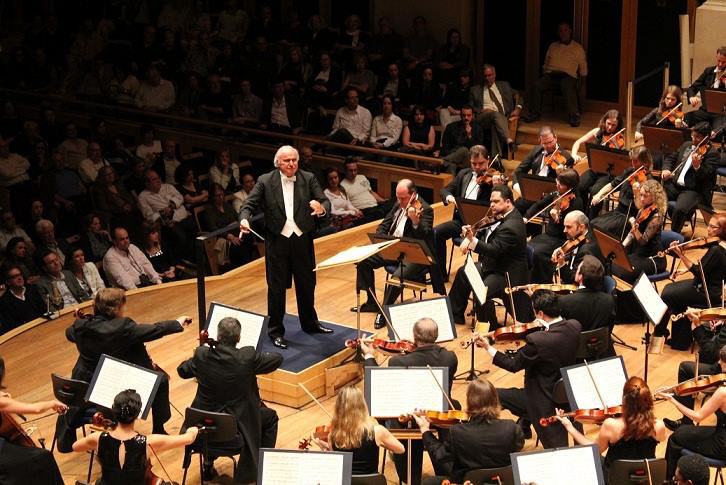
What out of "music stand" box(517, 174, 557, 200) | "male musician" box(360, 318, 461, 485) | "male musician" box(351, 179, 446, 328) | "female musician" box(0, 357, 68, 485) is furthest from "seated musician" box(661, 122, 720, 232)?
"female musician" box(0, 357, 68, 485)

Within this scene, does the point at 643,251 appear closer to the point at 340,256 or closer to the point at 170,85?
the point at 340,256

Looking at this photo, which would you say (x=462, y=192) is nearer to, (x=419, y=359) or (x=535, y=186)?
(x=535, y=186)

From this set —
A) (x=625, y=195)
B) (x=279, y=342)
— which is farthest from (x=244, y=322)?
(x=625, y=195)

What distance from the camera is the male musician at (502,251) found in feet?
25.9

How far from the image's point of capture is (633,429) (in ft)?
17.7

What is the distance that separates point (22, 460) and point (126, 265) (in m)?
4.01

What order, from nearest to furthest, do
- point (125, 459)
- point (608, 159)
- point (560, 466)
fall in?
point (560, 466), point (125, 459), point (608, 159)

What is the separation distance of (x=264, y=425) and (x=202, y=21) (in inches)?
379

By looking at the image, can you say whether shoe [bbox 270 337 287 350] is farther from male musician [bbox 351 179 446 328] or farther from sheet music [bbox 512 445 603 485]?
sheet music [bbox 512 445 603 485]

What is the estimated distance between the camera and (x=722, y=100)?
33.1 feet

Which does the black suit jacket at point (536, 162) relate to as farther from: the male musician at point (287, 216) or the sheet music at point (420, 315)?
the sheet music at point (420, 315)

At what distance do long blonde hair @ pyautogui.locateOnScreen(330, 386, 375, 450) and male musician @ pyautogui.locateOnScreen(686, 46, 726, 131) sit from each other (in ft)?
19.8

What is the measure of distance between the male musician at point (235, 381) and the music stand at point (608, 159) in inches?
162

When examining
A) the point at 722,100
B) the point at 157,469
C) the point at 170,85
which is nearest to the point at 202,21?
the point at 170,85
